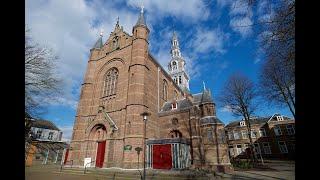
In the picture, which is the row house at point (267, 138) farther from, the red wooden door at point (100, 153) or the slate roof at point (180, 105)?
the red wooden door at point (100, 153)

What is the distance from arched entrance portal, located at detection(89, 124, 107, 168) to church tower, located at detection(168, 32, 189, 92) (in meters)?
32.0

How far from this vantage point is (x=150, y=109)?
2464 centimetres

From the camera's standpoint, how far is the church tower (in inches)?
2153

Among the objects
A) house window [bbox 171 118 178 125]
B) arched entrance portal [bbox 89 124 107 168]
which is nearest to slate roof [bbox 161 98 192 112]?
house window [bbox 171 118 178 125]

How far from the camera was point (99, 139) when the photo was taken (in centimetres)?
2395

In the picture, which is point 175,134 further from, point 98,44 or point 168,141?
point 98,44

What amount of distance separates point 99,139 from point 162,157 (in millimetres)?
8487

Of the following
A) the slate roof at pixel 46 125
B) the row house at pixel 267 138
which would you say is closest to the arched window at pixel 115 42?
the slate roof at pixel 46 125

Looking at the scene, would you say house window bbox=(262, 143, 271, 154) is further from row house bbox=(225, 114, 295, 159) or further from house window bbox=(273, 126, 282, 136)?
house window bbox=(273, 126, 282, 136)

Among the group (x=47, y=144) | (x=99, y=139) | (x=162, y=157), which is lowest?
(x=162, y=157)

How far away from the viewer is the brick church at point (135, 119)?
21078 mm

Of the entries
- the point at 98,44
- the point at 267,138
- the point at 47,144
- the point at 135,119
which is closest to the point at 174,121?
A: the point at 135,119
